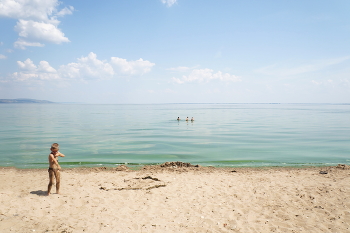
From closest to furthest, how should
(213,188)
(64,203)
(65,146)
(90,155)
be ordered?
1. (64,203)
2. (213,188)
3. (90,155)
4. (65,146)

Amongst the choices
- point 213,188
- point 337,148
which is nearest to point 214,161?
point 213,188

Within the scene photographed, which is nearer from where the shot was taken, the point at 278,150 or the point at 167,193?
the point at 167,193

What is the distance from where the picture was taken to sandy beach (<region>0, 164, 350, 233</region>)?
6898 millimetres

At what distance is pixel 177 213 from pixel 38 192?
5.86 m

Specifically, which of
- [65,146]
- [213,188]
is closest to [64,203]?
[213,188]

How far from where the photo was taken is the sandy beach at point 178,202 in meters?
6.90

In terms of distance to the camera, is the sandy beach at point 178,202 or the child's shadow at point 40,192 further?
the child's shadow at point 40,192

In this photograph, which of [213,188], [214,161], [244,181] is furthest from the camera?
[214,161]

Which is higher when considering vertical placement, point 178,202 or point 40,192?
point 178,202

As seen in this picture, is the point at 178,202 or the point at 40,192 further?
the point at 40,192

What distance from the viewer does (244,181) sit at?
11.4m

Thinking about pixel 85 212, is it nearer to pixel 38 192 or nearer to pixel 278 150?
pixel 38 192

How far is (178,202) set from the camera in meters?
8.67

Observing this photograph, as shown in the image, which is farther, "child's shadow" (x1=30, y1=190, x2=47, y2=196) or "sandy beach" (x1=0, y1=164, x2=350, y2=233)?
"child's shadow" (x1=30, y1=190, x2=47, y2=196)
